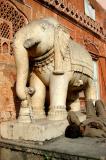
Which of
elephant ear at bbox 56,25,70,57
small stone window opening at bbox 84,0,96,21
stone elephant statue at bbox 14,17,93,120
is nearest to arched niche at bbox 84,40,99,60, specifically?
small stone window opening at bbox 84,0,96,21

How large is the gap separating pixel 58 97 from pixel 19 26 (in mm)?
1467

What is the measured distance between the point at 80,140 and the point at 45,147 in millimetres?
266

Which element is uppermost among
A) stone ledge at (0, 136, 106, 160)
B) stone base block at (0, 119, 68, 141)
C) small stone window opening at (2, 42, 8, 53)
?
small stone window opening at (2, 42, 8, 53)

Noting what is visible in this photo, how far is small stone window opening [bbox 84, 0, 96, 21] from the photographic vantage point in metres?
5.97

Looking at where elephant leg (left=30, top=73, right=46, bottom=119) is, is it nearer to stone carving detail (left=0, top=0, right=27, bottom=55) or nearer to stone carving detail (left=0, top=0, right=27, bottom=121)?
stone carving detail (left=0, top=0, right=27, bottom=121)

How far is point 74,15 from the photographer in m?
4.92

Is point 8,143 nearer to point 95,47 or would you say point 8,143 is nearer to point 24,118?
point 24,118

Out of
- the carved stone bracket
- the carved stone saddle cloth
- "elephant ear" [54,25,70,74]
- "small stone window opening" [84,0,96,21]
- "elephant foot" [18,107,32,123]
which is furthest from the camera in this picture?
"small stone window opening" [84,0,96,21]

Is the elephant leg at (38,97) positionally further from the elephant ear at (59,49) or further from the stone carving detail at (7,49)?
the stone carving detail at (7,49)

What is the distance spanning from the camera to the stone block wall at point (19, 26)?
115 inches

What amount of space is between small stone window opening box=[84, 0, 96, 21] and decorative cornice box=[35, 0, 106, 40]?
22 cm

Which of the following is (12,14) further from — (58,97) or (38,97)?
(58,97)

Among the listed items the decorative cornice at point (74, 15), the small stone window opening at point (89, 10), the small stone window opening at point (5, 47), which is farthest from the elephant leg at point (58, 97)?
the small stone window opening at point (89, 10)

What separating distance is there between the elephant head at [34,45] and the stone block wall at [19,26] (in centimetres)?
77
